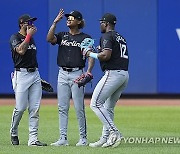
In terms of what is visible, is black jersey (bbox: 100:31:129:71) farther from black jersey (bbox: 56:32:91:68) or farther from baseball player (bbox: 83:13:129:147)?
black jersey (bbox: 56:32:91:68)

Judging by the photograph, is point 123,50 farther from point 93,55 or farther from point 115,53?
point 93,55

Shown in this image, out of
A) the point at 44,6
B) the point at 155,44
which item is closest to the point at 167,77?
the point at 155,44

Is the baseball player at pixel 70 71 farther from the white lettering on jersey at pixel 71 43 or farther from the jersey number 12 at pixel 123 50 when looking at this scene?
the jersey number 12 at pixel 123 50

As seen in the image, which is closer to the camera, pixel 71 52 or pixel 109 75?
pixel 109 75

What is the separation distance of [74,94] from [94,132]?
2617 mm

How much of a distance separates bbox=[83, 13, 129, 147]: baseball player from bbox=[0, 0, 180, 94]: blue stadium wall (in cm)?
1285

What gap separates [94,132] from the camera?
14.8m

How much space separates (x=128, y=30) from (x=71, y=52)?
13.0 meters

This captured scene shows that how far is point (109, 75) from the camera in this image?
12070 mm

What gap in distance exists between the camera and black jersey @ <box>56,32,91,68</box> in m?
12.3

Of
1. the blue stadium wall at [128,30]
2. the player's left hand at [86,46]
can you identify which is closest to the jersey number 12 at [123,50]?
the player's left hand at [86,46]

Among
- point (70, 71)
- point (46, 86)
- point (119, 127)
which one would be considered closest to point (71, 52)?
point (70, 71)

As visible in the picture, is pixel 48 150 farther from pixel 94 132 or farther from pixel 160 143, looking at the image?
pixel 94 132
